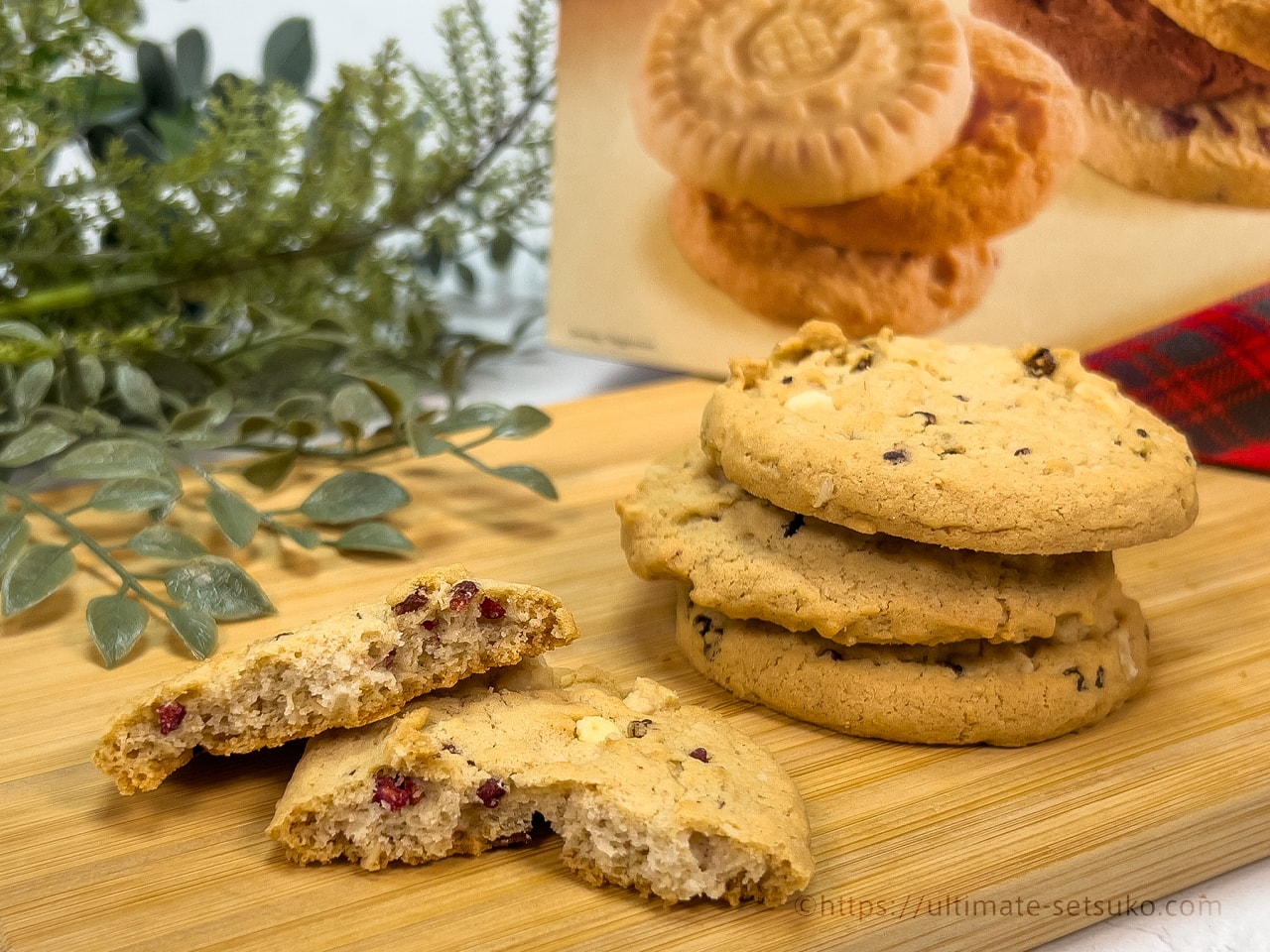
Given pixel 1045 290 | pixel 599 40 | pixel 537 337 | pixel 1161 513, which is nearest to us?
pixel 1161 513

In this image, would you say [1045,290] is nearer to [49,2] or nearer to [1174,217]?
[1174,217]

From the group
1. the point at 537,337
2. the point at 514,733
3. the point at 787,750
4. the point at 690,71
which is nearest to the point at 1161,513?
the point at 787,750

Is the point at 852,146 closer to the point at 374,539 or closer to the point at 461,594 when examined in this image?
the point at 374,539

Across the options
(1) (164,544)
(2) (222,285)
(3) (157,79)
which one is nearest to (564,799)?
(1) (164,544)

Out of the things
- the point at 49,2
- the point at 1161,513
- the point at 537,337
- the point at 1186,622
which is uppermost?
the point at 49,2

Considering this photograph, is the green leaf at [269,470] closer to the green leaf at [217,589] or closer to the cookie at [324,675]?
the green leaf at [217,589]

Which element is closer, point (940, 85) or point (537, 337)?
point (940, 85)
